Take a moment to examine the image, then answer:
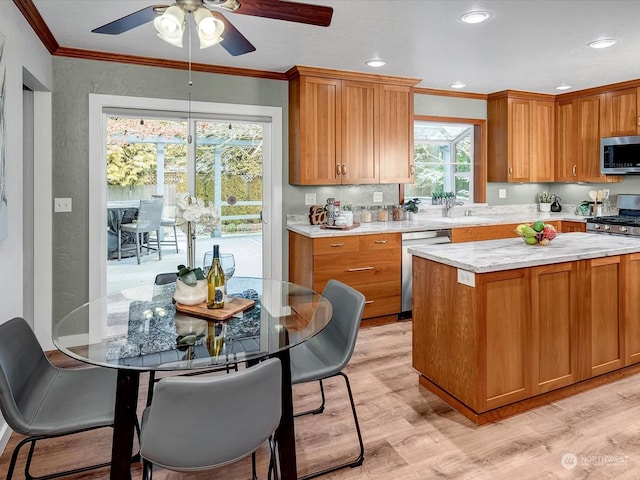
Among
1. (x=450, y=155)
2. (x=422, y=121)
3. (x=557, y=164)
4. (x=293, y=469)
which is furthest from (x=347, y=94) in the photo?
(x=293, y=469)

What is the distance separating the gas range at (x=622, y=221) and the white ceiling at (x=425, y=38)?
139cm

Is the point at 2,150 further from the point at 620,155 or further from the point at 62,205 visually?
the point at 620,155

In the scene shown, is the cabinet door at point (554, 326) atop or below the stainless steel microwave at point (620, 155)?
below

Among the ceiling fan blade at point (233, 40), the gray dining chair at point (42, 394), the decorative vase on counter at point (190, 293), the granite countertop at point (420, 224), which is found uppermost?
the ceiling fan blade at point (233, 40)

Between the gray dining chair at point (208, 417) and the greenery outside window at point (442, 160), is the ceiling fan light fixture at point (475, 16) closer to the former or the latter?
the greenery outside window at point (442, 160)

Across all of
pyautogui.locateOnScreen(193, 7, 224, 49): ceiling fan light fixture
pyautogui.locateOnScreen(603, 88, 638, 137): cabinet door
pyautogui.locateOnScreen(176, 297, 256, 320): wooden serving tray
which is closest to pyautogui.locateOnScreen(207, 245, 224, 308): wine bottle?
pyautogui.locateOnScreen(176, 297, 256, 320): wooden serving tray

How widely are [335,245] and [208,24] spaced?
2.38 meters

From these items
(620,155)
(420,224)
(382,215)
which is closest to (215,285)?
(420,224)

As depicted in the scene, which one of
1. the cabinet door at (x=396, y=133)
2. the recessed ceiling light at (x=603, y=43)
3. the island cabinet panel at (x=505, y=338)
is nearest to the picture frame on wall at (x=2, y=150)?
the island cabinet panel at (x=505, y=338)

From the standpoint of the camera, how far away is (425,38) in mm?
3266

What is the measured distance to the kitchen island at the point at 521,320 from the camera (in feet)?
7.88

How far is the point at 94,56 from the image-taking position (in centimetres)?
359

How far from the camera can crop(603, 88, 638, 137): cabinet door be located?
15.4 ft

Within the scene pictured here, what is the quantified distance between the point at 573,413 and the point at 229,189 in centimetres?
323
